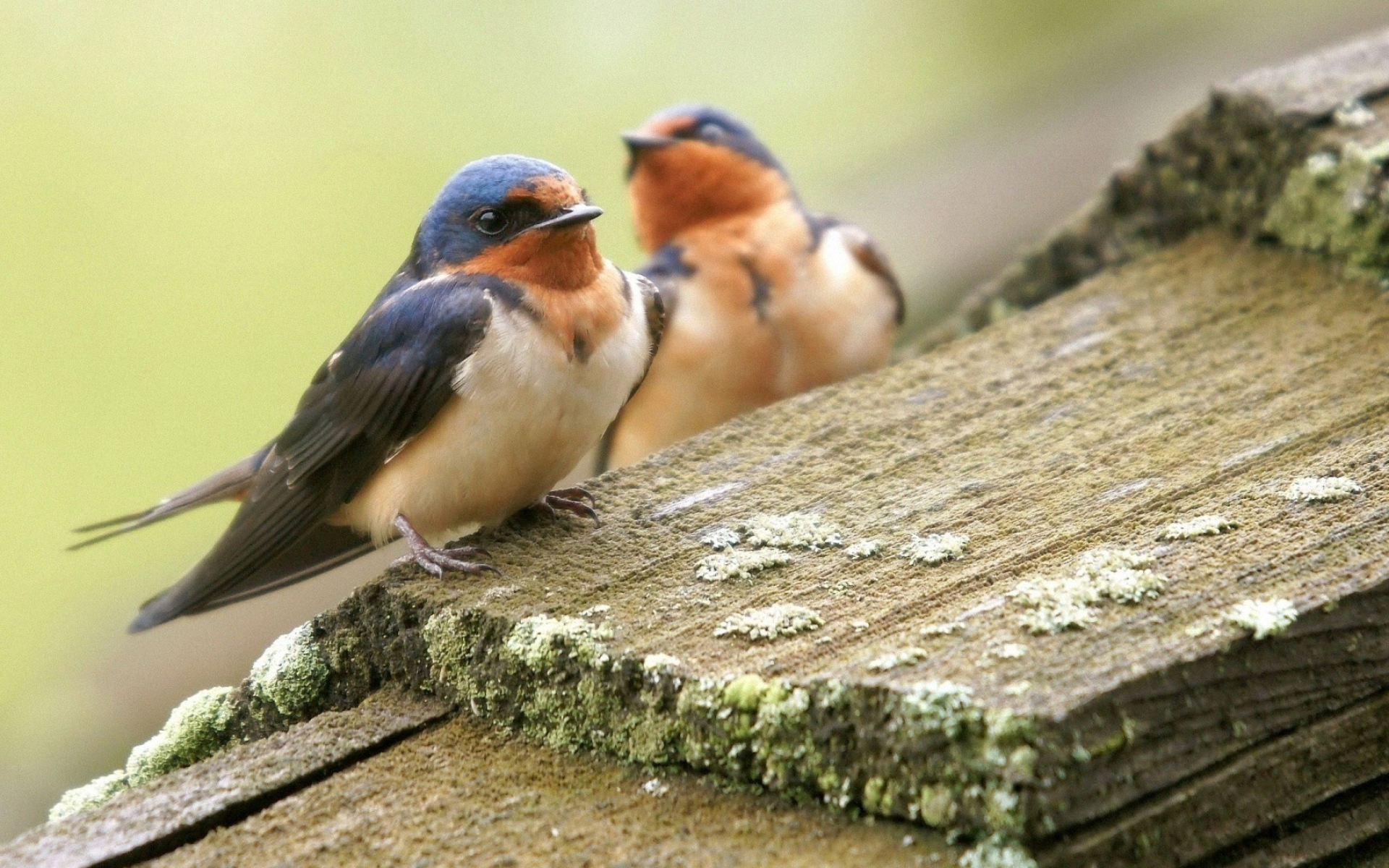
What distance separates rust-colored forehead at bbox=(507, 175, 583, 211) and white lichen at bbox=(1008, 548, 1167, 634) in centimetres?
134

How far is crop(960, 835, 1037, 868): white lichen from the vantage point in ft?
4.48

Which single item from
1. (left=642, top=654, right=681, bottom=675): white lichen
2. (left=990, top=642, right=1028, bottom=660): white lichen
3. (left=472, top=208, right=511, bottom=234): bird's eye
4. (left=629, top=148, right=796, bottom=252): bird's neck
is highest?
(left=472, top=208, right=511, bottom=234): bird's eye

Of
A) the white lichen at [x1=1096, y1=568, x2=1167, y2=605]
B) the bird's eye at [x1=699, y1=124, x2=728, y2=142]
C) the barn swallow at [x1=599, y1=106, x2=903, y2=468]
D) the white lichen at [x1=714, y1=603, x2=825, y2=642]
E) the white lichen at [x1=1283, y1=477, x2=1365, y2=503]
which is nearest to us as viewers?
the white lichen at [x1=1096, y1=568, x2=1167, y2=605]

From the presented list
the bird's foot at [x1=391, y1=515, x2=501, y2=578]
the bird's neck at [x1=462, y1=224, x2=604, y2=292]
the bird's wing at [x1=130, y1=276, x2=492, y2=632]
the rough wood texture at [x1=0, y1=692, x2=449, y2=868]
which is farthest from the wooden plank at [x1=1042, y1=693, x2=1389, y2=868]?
the bird's neck at [x1=462, y1=224, x2=604, y2=292]

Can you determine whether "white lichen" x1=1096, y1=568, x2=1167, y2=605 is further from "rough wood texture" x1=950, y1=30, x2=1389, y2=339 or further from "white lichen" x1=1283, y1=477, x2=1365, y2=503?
"rough wood texture" x1=950, y1=30, x2=1389, y2=339

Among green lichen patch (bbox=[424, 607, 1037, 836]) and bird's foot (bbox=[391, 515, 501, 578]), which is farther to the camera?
bird's foot (bbox=[391, 515, 501, 578])

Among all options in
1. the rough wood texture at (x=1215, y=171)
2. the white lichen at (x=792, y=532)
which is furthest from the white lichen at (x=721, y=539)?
the rough wood texture at (x=1215, y=171)

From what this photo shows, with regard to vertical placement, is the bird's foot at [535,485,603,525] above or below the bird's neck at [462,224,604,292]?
below

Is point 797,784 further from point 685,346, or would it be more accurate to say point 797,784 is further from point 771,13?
point 771,13

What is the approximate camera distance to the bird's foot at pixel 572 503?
91.4 inches

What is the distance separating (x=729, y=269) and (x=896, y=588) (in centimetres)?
265

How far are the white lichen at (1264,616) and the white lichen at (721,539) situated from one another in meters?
0.73

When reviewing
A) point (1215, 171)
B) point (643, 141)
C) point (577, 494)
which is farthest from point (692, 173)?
point (577, 494)

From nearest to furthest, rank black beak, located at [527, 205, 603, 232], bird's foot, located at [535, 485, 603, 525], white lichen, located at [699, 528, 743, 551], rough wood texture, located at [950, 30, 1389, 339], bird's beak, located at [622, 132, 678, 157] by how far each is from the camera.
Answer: white lichen, located at [699, 528, 743, 551], bird's foot, located at [535, 485, 603, 525], black beak, located at [527, 205, 603, 232], rough wood texture, located at [950, 30, 1389, 339], bird's beak, located at [622, 132, 678, 157]
